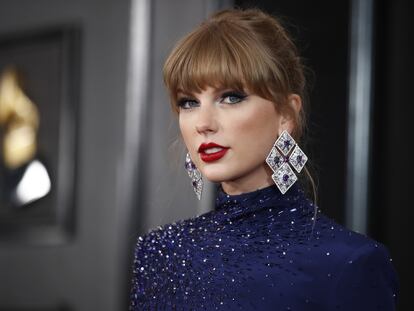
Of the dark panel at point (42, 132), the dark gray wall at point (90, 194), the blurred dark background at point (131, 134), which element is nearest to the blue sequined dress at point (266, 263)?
the blurred dark background at point (131, 134)

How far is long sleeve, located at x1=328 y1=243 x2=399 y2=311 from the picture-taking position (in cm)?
110

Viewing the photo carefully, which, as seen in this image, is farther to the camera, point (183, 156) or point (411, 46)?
point (411, 46)

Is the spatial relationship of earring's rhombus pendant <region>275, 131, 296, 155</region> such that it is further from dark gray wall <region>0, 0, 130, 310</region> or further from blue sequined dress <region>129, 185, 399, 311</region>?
dark gray wall <region>0, 0, 130, 310</region>

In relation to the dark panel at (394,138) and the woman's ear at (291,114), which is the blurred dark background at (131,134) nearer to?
the dark panel at (394,138)

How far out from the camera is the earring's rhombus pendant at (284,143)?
1166 mm

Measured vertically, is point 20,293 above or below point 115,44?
below

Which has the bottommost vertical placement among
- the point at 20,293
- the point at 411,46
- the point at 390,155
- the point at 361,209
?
Result: the point at 20,293

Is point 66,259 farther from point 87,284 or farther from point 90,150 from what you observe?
point 90,150

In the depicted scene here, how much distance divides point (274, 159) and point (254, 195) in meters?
0.06

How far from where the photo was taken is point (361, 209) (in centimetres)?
248

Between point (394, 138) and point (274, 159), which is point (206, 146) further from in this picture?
point (394, 138)

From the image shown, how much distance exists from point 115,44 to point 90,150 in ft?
1.14

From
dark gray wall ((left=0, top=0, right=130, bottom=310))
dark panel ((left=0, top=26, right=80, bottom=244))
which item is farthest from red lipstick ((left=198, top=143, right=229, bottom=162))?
dark panel ((left=0, top=26, right=80, bottom=244))

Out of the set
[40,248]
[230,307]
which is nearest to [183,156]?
[230,307]
